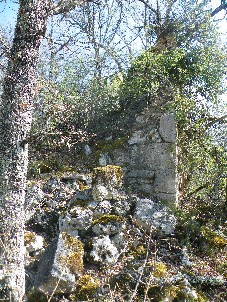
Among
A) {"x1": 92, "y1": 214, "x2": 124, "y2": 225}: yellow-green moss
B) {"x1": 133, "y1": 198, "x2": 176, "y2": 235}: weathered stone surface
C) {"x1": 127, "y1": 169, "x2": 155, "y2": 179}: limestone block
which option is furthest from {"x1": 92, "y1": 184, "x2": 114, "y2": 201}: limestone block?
{"x1": 127, "y1": 169, "x2": 155, "y2": 179}: limestone block

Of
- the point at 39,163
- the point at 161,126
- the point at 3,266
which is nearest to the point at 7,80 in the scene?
the point at 3,266

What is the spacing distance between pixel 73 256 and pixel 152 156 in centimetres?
Answer: 250

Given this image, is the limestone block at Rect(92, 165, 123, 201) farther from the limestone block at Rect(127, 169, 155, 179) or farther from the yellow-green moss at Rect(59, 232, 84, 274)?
the yellow-green moss at Rect(59, 232, 84, 274)

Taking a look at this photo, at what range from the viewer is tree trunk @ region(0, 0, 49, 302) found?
3.79 m

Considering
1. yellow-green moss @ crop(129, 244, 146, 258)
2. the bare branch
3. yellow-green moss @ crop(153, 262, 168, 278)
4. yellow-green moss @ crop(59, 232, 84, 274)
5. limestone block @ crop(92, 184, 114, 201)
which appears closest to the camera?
yellow-green moss @ crop(59, 232, 84, 274)

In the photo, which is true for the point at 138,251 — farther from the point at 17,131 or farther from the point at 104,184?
the point at 17,131

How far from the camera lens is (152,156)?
593 cm

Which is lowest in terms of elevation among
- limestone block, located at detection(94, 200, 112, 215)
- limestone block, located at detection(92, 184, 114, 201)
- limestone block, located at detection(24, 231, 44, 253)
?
limestone block, located at detection(24, 231, 44, 253)

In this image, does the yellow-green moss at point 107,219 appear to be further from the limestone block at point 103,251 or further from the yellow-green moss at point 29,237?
the yellow-green moss at point 29,237

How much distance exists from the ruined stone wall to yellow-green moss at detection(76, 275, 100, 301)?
218cm

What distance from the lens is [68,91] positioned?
7.51 m

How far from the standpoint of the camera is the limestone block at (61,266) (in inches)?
150

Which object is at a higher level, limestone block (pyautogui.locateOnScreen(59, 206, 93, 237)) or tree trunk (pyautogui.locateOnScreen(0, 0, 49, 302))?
tree trunk (pyautogui.locateOnScreen(0, 0, 49, 302))

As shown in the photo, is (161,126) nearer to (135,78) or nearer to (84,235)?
(135,78)
